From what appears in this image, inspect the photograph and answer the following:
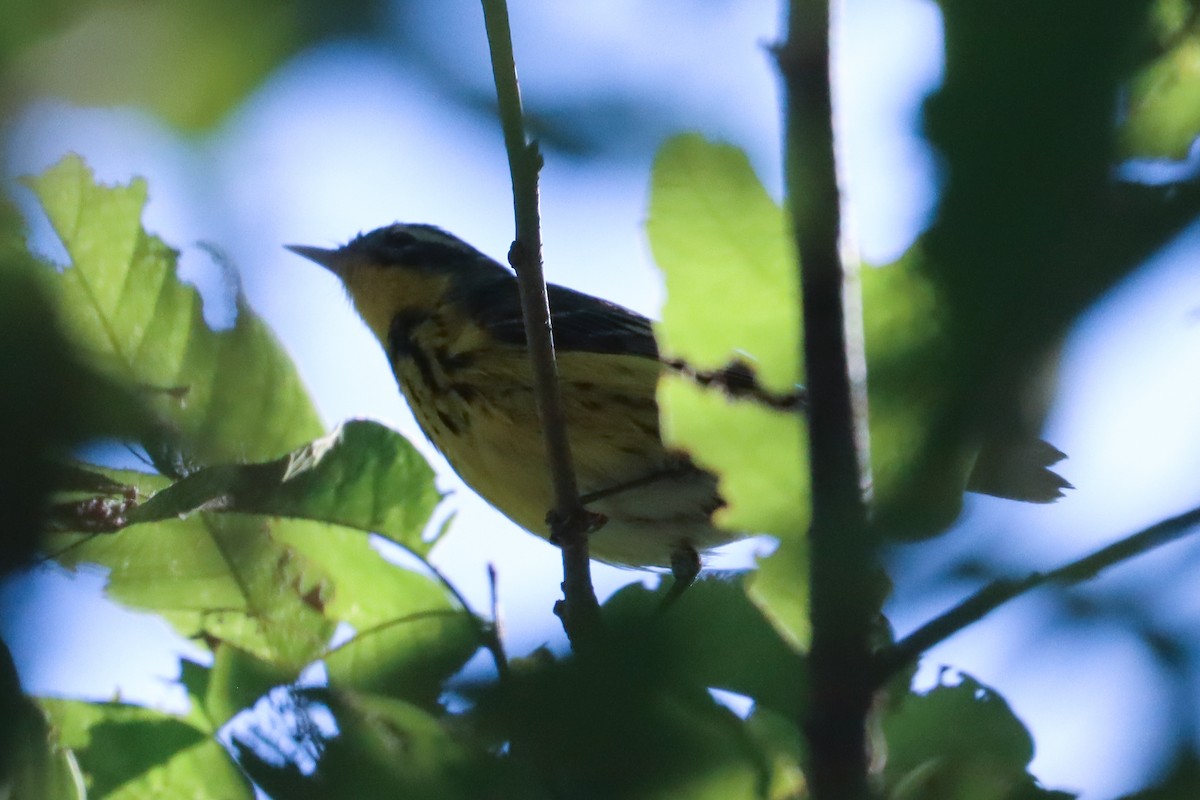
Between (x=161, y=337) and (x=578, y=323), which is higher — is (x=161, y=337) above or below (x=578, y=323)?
below

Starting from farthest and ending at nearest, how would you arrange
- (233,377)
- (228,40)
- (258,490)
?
(258,490)
(233,377)
(228,40)

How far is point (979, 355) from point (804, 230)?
229 mm

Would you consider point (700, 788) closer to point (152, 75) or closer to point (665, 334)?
point (665, 334)

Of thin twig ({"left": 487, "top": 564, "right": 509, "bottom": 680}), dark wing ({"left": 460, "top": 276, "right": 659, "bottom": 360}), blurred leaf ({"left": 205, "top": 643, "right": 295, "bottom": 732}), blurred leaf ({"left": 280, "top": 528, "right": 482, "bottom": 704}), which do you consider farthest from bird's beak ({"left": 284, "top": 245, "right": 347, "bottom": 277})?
blurred leaf ({"left": 205, "top": 643, "right": 295, "bottom": 732})

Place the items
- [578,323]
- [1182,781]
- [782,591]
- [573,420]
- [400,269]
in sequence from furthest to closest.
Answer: [400,269] < [578,323] < [573,420] < [782,591] < [1182,781]

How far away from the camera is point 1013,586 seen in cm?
66

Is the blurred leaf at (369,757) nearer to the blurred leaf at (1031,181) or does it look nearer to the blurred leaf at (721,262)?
the blurred leaf at (721,262)

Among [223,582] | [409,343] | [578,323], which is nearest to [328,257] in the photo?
[409,343]

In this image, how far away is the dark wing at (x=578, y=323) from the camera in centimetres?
510

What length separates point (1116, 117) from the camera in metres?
0.52

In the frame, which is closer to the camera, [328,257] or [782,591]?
[782,591]

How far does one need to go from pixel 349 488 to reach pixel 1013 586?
1748 mm

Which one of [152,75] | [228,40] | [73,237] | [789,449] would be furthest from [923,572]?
[73,237]

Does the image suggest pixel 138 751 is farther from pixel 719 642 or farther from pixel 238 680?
pixel 719 642
